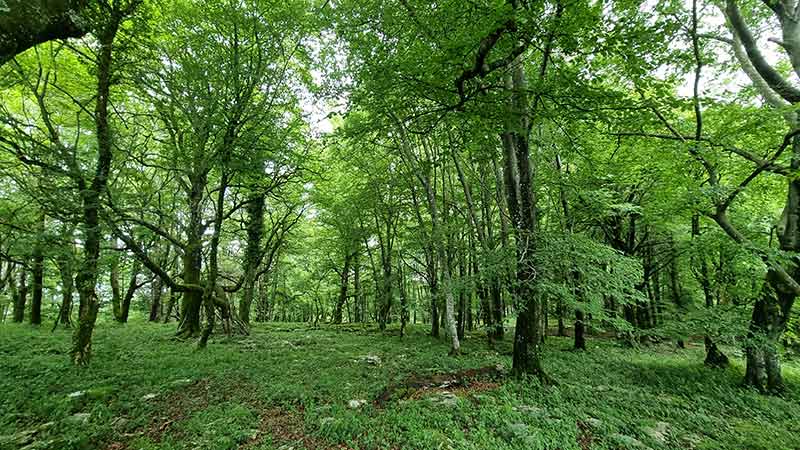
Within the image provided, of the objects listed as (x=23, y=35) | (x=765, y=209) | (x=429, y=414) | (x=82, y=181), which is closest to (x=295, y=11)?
(x=82, y=181)

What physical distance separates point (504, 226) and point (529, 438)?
7.69 meters

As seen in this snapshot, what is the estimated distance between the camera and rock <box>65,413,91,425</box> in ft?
13.1

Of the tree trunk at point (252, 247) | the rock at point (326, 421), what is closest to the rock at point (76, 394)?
the rock at point (326, 421)

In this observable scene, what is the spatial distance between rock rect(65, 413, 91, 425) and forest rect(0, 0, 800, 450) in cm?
4

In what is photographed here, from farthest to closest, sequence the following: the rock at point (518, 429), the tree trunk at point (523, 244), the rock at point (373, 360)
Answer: the rock at point (373, 360)
the tree trunk at point (523, 244)
the rock at point (518, 429)

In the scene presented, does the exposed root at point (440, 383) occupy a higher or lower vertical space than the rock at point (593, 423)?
higher

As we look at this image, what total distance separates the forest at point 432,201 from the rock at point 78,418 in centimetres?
4

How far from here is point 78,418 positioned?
4082 mm

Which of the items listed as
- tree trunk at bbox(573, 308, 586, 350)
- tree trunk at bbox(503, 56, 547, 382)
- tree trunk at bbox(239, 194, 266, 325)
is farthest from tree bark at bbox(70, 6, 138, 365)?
tree trunk at bbox(573, 308, 586, 350)

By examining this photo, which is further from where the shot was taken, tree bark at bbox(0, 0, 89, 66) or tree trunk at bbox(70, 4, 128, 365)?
tree trunk at bbox(70, 4, 128, 365)

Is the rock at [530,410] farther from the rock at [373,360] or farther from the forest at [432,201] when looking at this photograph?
the rock at [373,360]

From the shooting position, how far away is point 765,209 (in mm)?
9945

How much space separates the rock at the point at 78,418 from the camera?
3991mm

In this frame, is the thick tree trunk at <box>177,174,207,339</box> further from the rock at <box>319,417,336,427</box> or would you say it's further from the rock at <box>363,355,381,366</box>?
the rock at <box>319,417,336,427</box>
